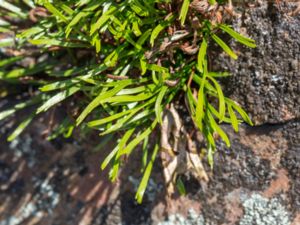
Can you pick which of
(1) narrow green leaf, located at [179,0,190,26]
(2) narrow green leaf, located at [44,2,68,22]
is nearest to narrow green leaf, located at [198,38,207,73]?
(1) narrow green leaf, located at [179,0,190,26]

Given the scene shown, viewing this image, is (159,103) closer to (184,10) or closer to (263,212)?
(184,10)

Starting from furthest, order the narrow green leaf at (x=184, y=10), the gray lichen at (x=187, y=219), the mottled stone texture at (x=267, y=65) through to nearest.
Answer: the gray lichen at (x=187, y=219) < the mottled stone texture at (x=267, y=65) < the narrow green leaf at (x=184, y=10)

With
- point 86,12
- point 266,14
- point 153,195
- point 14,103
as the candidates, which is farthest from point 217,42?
point 14,103

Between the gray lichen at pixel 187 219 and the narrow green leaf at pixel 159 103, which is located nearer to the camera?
the narrow green leaf at pixel 159 103

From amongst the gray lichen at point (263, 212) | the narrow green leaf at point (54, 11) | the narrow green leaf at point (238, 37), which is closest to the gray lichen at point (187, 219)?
the gray lichen at point (263, 212)

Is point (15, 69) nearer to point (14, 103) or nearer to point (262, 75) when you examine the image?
point (14, 103)

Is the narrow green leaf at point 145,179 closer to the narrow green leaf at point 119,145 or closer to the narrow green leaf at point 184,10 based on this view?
the narrow green leaf at point 119,145
